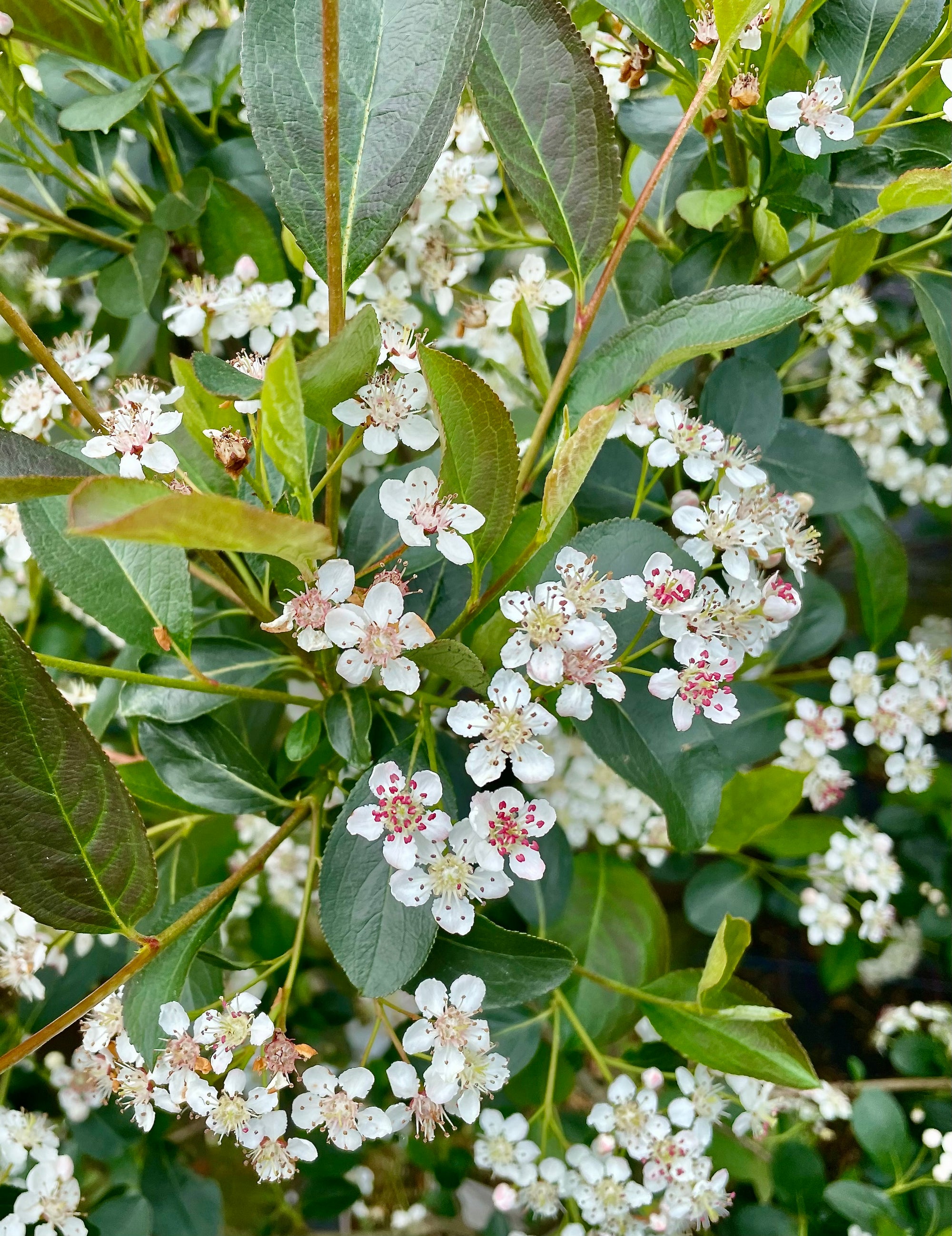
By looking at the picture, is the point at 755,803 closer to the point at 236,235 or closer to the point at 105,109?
the point at 236,235

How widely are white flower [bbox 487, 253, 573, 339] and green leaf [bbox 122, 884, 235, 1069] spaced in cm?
58

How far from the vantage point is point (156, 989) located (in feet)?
1.93

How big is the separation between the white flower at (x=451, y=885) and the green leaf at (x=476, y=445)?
0.61 feet

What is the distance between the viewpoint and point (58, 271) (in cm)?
91

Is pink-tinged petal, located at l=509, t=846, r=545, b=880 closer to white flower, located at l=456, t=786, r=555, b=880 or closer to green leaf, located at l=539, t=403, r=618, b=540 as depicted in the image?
white flower, located at l=456, t=786, r=555, b=880

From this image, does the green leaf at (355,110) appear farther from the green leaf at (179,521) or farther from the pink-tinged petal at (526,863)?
the pink-tinged petal at (526,863)

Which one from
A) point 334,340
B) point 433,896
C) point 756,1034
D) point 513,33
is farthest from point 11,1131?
point 513,33

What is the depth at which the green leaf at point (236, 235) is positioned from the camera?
87 cm

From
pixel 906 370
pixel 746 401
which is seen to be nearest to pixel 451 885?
pixel 746 401

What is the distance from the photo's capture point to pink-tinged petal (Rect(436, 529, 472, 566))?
21.6 inches

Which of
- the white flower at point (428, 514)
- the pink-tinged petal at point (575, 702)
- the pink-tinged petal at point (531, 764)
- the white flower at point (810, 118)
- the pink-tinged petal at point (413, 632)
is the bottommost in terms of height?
the pink-tinged petal at point (531, 764)

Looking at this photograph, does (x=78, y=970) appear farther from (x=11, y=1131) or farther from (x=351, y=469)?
(x=351, y=469)

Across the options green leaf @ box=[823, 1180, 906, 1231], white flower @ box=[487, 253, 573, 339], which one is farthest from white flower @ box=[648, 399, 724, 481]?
green leaf @ box=[823, 1180, 906, 1231]

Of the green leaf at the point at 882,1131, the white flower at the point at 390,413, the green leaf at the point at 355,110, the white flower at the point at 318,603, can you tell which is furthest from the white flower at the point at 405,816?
the green leaf at the point at 882,1131
